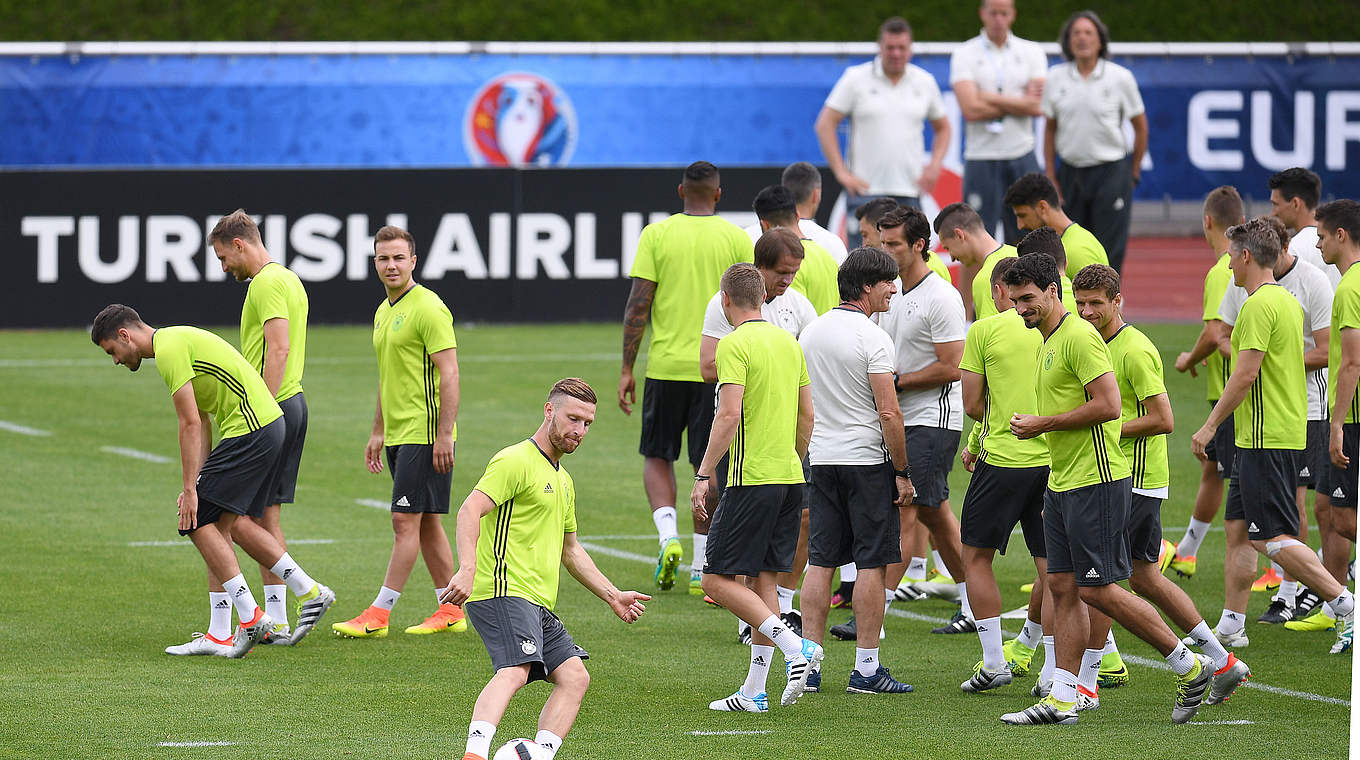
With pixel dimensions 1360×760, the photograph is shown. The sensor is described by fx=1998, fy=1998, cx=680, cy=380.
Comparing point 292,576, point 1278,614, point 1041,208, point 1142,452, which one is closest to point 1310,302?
point 1041,208

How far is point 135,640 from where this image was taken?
398 inches

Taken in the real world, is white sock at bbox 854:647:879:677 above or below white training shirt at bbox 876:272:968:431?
below

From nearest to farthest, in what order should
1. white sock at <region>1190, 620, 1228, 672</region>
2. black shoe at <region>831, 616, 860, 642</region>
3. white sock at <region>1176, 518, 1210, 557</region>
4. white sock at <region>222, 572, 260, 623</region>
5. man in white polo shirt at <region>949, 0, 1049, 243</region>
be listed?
white sock at <region>1190, 620, 1228, 672</region>, white sock at <region>222, 572, 260, 623</region>, black shoe at <region>831, 616, 860, 642</region>, white sock at <region>1176, 518, 1210, 557</region>, man in white polo shirt at <region>949, 0, 1049, 243</region>

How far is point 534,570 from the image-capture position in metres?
7.60

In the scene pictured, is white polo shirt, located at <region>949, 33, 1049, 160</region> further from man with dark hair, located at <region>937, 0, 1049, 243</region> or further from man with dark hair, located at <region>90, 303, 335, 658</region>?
man with dark hair, located at <region>90, 303, 335, 658</region>

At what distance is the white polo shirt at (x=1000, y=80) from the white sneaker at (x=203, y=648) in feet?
30.0

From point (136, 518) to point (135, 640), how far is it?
3.65 metres

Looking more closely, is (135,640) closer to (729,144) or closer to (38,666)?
(38,666)

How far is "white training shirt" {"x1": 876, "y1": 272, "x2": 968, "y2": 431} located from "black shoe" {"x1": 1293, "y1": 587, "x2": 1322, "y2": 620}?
219 centimetres

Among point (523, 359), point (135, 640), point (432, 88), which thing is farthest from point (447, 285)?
point (135, 640)

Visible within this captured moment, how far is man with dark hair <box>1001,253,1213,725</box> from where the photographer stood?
8375mm

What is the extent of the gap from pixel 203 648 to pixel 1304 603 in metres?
5.93

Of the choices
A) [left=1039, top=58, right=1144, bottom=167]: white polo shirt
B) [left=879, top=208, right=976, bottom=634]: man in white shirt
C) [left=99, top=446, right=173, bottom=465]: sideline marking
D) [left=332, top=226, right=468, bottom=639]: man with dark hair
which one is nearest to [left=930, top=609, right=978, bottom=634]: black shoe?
[left=879, top=208, right=976, bottom=634]: man in white shirt

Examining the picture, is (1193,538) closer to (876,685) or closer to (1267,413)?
(1267,413)
